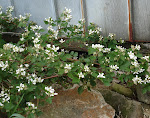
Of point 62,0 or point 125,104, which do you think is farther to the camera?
point 62,0

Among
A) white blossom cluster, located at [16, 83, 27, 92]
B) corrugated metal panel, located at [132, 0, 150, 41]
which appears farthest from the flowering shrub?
corrugated metal panel, located at [132, 0, 150, 41]

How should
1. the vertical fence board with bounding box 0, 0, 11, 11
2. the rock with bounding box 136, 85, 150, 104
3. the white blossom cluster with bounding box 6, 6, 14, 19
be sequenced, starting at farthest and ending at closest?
1. the vertical fence board with bounding box 0, 0, 11, 11
2. the white blossom cluster with bounding box 6, 6, 14, 19
3. the rock with bounding box 136, 85, 150, 104

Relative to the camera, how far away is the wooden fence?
8.64ft

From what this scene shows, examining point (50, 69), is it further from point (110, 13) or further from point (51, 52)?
point (110, 13)

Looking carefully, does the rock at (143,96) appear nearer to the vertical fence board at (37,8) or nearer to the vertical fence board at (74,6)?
the vertical fence board at (74,6)

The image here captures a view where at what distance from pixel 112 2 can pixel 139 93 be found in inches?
44.6

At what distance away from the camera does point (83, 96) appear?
2410mm

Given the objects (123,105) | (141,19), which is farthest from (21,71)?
(141,19)

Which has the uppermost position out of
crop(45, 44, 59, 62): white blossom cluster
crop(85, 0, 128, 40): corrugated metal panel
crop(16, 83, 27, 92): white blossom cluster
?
crop(85, 0, 128, 40): corrugated metal panel

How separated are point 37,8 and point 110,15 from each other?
3.59 feet

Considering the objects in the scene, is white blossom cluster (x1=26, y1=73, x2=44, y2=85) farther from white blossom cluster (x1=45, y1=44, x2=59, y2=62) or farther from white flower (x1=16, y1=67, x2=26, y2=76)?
white blossom cluster (x1=45, y1=44, x2=59, y2=62)

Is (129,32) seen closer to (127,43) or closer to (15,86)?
(127,43)

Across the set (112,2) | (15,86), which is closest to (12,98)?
(15,86)

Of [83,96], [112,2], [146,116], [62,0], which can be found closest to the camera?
[146,116]
